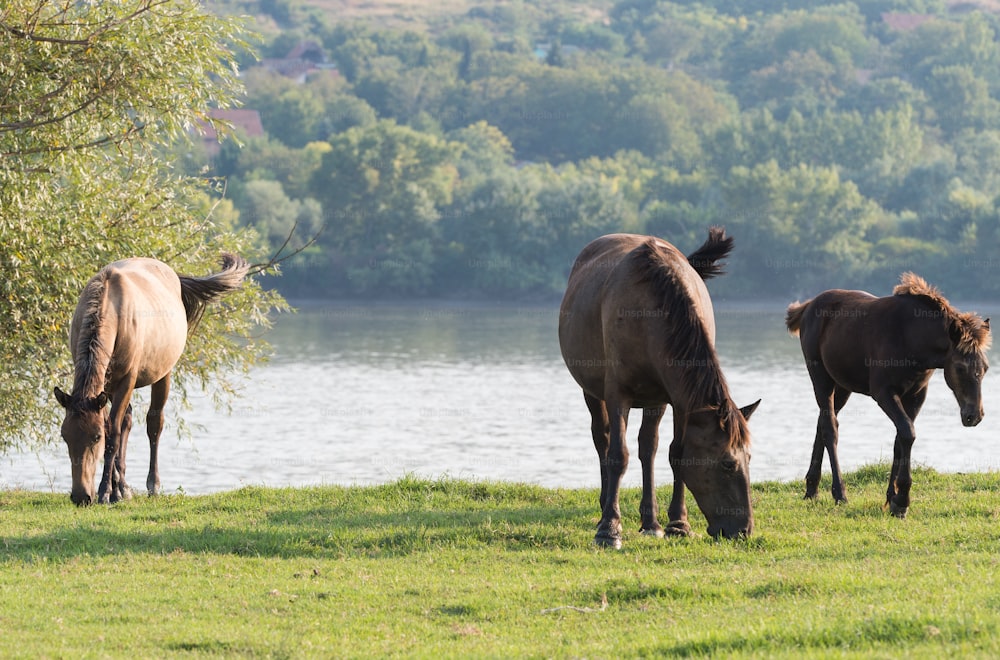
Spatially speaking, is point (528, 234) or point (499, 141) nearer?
point (528, 234)

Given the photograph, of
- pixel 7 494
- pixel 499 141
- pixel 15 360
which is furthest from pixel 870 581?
pixel 499 141

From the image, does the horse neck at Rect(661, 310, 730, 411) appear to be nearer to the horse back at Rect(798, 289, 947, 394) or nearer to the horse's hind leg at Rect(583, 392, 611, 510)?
the horse's hind leg at Rect(583, 392, 611, 510)

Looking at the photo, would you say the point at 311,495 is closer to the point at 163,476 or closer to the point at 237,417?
the point at 163,476

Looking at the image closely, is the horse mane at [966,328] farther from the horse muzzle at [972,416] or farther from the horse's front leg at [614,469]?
the horse's front leg at [614,469]

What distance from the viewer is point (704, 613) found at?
7.59 metres

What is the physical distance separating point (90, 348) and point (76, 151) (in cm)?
448

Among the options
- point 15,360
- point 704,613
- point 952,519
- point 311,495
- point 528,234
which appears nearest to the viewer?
point 704,613

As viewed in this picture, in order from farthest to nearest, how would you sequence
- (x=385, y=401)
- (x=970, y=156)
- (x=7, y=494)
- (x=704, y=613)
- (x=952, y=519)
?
1. (x=970, y=156)
2. (x=385, y=401)
3. (x=7, y=494)
4. (x=952, y=519)
5. (x=704, y=613)

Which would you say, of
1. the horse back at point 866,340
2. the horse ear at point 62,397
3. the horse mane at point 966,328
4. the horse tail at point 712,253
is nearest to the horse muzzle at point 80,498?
the horse ear at point 62,397

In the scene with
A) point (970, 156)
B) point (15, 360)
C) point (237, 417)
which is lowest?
point (237, 417)

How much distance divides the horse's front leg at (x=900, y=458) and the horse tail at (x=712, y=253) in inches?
80.1

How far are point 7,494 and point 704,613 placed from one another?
9124 mm

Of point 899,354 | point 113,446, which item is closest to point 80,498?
point 113,446

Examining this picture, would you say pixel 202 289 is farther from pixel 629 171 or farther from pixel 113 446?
pixel 629 171
